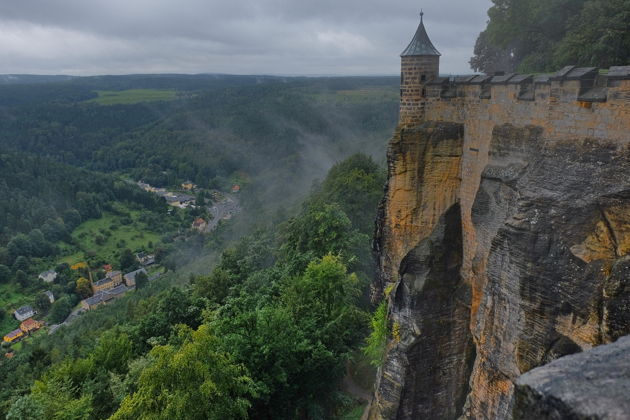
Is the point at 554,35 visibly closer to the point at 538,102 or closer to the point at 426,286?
the point at 538,102

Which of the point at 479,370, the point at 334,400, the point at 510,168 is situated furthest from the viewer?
the point at 334,400

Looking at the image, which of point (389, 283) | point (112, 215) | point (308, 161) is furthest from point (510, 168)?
point (112, 215)

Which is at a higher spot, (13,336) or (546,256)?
(546,256)

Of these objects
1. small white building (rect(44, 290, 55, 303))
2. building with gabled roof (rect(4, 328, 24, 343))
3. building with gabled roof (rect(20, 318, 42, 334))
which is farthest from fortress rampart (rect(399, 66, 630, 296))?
small white building (rect(44, 290, 55, 303))

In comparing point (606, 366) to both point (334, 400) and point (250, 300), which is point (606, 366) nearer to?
point (334, 400)

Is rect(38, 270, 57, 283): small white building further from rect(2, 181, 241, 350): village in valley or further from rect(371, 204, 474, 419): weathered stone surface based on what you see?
rect(371, 204, 474, 419): weathered stone surface

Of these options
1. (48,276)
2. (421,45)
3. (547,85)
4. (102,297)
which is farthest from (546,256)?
(48,276)
